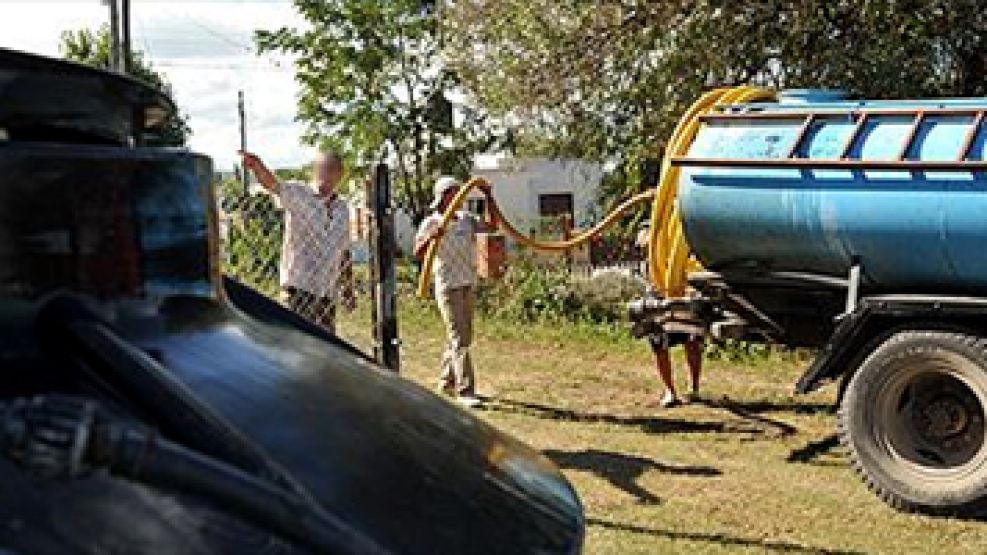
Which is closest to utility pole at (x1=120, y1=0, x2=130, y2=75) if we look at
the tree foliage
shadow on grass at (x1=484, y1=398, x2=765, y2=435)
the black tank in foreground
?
shadow on grass at (x1=484, y1=398, x2=765, y2=435)

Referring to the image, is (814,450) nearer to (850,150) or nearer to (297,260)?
(850,150)

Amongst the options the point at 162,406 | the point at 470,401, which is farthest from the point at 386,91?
the point at 162,406

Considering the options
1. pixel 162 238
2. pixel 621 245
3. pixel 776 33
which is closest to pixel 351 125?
pixel 621 245

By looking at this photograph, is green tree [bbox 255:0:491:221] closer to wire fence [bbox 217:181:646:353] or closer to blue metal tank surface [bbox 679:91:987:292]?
wire fence [bbox 217:181:646:353]

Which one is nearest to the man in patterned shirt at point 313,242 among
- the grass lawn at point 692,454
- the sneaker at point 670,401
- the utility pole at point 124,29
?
the utility pole at point 124,29

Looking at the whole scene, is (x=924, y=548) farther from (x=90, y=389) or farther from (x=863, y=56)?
(x=863, y=56)

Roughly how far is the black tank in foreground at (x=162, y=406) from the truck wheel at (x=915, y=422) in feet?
17.6

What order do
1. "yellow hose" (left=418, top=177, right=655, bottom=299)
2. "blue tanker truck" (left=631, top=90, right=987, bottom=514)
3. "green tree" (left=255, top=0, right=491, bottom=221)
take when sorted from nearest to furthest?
"blue tanker truck" (left=631, top=90, right=987, bottom=514) → "yellow hose" (left=418, top=177, right=655, bottom=299) → "green tree" (left=255, top=0, right=491, bottom=221)

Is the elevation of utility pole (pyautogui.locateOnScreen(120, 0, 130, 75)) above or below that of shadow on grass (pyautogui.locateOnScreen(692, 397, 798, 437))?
above

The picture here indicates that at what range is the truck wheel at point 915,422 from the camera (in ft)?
21.7

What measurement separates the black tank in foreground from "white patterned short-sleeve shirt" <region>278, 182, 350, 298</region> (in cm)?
586

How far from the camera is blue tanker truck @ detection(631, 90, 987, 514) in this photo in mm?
6480

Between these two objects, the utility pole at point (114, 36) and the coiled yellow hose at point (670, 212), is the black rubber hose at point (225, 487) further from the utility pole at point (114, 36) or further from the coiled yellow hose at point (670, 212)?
the coiled yellow hose at point (670, 212)

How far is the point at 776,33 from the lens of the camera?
469 inches
